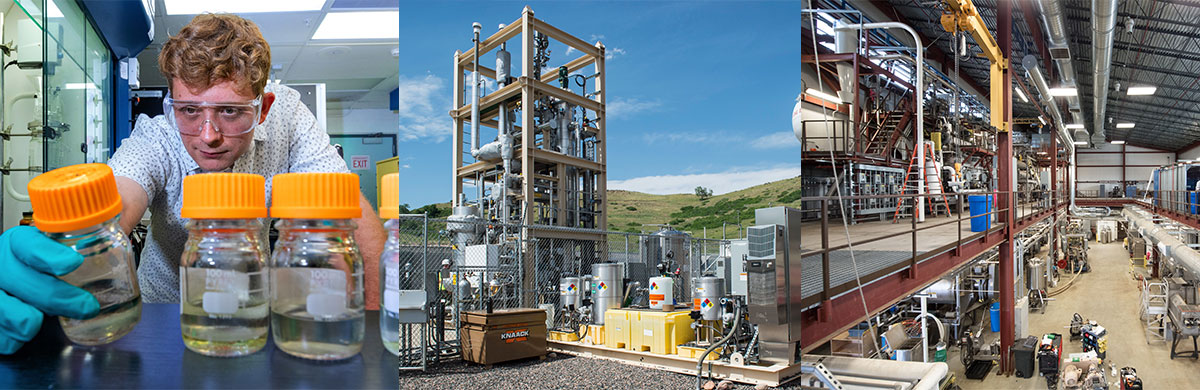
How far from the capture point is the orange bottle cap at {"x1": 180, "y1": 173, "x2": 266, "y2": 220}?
0.59 meters

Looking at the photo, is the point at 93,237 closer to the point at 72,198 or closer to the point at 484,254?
the point at 72,198

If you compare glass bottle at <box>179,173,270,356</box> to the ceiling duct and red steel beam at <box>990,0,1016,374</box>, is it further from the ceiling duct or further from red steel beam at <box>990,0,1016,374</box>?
the ceiling duct

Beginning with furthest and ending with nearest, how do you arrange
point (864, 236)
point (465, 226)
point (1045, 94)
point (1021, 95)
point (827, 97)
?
point (1021, 95)
point (1045, 94)
point (864, 236)
point (827, 97)
point (465, 226)

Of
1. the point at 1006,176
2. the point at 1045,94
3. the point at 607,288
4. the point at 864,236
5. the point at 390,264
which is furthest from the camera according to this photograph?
the point at 1045,94

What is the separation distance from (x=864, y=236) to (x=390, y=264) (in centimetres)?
404

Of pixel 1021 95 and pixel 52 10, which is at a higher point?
pixel 1021 95

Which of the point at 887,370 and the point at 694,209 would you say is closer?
the point at 694,209

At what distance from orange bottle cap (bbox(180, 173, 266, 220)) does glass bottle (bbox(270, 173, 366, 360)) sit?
29 mm

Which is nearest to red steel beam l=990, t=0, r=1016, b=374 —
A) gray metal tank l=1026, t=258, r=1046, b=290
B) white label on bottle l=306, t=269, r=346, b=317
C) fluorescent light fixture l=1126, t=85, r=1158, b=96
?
gray metal tank l=1026, t=258, r=1046, b=290

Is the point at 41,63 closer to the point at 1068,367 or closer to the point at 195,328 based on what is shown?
the point at 195,328

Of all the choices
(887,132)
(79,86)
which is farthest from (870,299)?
(887,132)

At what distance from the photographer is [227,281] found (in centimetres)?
68

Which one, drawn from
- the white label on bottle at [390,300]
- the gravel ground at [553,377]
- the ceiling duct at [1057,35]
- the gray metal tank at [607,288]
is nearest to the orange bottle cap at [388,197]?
the white label on bottle at [390,300]

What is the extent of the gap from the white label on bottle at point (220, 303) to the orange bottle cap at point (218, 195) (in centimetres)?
13
